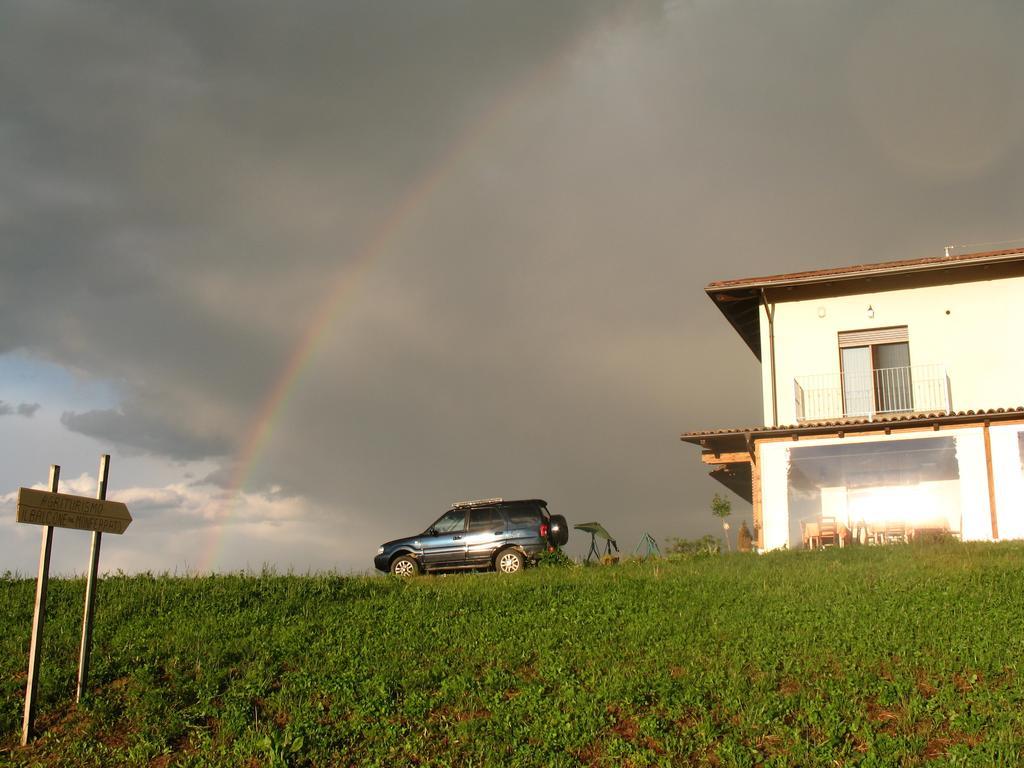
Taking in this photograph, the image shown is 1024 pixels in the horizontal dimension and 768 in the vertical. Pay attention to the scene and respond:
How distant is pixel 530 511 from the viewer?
19.9 metres

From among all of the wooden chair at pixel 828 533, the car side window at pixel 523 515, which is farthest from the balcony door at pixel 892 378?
the car side window at pixel 523 515

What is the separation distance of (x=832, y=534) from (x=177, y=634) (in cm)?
1608

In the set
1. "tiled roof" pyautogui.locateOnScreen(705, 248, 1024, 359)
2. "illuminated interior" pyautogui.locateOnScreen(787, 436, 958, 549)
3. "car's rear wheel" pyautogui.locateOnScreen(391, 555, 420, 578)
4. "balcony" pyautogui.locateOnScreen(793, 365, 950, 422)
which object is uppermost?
"tiled roof" pyautogui.locateOnScreen(705, 248, 1024, 359)

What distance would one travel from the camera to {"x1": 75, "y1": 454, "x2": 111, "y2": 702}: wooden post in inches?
379

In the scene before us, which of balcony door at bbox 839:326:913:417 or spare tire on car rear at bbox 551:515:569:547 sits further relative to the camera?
balcony door at bbox 839:326:913:417

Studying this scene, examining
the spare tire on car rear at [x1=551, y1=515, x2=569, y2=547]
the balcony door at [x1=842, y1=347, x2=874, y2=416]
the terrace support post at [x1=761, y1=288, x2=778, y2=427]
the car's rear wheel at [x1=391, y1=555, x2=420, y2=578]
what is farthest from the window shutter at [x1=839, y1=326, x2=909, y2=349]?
the car's rear wheel at [x1=391, y1=555, x2=420, y2=578]

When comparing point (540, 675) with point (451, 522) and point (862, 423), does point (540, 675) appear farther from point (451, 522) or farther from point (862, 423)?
point (862, 423)

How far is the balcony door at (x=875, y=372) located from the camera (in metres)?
23.8

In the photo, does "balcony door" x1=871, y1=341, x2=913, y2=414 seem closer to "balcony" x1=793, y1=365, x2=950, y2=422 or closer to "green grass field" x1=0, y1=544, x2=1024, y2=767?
"balcony" x1=793, y1=365, x2=950, y2=422

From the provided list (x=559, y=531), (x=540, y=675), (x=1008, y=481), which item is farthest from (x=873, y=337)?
(x=540, y=675)

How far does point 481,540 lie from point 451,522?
878 mm

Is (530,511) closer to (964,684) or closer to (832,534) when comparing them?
(832,534)

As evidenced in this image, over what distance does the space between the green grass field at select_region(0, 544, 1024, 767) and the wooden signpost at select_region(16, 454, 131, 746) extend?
412 mm

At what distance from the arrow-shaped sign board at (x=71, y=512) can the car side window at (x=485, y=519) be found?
412 inches
